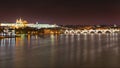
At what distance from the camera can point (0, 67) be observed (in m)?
11.0

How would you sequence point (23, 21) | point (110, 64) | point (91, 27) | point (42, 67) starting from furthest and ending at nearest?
point (91, 27) < point (23, 21) < point (110, 64) < point (42, 67)

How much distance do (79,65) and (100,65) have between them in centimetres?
73

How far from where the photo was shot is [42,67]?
10.9 meters

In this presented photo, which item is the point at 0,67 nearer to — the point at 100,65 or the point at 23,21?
the point at 100,65

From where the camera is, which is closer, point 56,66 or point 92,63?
point 56,66

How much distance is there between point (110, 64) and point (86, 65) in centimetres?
92

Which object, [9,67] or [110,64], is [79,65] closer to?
[110,64]

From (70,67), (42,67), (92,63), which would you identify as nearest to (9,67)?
(42,67)

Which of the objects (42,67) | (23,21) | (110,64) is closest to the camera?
(42,67)

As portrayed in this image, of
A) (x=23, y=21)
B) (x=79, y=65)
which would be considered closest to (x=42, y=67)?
(x=79, y=65)

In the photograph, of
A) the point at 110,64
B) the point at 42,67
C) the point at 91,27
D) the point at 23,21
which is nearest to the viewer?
the point at 42,67

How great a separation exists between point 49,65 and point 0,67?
1.69 metres

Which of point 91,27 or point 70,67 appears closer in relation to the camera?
point 70,67

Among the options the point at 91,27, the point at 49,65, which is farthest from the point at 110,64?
the point at 91,27
